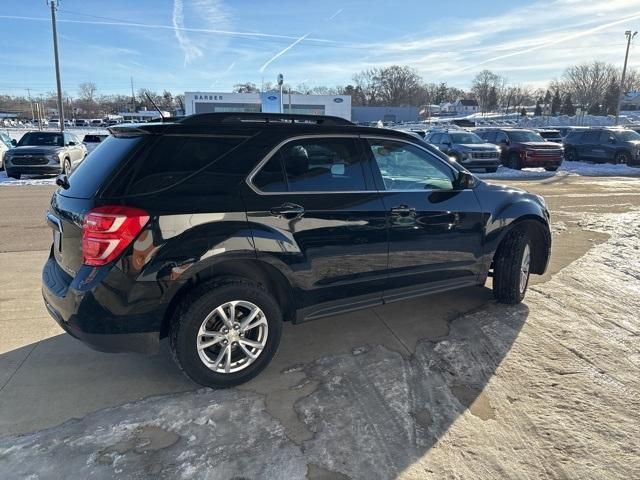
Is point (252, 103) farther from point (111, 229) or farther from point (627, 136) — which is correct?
point (111, 229)

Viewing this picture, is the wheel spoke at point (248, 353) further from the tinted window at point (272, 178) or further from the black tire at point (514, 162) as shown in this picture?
the black tire at point (514, 162)

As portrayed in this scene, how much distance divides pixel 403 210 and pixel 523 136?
19741 millimetres

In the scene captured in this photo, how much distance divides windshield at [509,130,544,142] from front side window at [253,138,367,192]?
19.3 m

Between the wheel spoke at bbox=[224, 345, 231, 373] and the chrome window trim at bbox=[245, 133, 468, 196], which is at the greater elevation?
the chrome window trim at bbox=[245, 133, 468, 196]

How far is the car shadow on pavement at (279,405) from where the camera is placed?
8.79 feet

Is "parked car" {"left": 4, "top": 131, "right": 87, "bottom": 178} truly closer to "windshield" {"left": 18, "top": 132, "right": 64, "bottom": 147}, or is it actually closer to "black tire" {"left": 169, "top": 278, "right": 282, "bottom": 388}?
"windshield" {"left": 18, "top": 132, "right": 64, "bottom": 147}

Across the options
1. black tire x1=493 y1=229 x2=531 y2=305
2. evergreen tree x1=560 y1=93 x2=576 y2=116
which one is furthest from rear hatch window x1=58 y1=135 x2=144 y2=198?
evergreen tree x1=560 y1=93 x2=576 y2=116

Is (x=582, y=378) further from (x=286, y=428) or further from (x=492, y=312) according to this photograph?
(x=286, y=428)

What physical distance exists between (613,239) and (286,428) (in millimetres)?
7002

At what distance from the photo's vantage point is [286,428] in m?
2.96

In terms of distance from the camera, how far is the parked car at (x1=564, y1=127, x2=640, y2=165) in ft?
72.9

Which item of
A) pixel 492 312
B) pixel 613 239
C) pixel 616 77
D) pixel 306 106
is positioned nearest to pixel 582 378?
pixel 492 312

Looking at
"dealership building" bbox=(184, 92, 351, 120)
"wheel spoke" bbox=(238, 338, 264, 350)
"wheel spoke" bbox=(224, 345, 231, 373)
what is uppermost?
"dealership building" bbox=(184, 92, 351, 120)

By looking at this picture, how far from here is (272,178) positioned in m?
3.45
